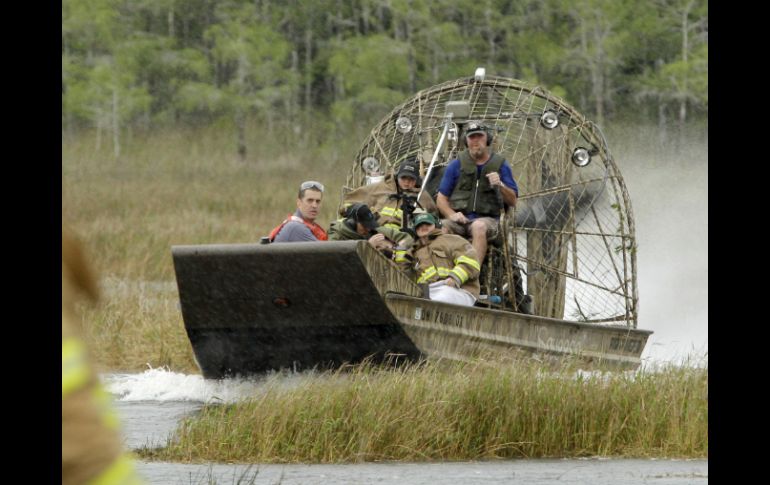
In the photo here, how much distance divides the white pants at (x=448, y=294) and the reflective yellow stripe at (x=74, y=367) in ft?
40.9

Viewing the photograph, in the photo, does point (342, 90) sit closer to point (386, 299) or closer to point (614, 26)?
point (614, 26)

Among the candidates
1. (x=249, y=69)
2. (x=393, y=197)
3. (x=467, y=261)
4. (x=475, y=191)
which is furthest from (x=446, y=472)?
(x=249, y=69)

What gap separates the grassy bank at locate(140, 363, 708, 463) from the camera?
10.2 metres

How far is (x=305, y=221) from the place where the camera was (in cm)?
1393

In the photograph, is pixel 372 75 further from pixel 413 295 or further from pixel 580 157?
pixel 413 295

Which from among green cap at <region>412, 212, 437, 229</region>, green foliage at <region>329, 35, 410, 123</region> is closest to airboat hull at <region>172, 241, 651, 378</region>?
green cap at <region>412, 212, 437, 229</region>

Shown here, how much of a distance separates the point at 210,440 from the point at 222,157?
1563 inches

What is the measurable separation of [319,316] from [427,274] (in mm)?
1374

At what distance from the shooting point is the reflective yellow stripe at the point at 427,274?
14.9m

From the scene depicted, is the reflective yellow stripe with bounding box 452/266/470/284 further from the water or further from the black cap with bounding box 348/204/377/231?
the water

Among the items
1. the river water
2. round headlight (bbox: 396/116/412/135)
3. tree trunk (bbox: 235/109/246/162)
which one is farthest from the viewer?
tree trunk (bbox: 235/109/246/162)
